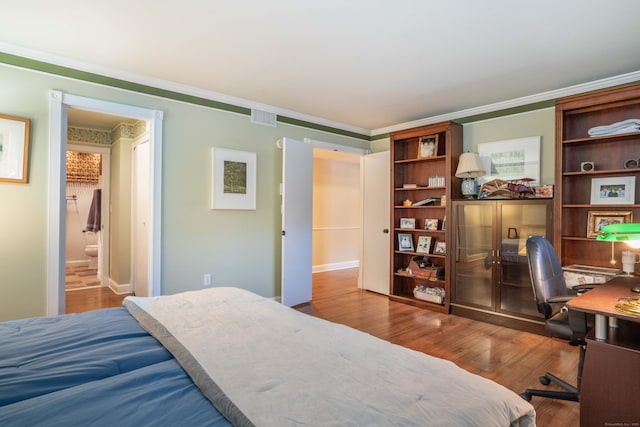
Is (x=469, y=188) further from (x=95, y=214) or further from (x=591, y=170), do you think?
Result: (x=95, y=214)

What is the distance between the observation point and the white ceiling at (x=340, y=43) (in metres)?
2.19

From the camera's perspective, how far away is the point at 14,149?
8.98 feet

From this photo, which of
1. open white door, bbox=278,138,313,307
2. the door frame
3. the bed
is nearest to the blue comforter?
the bed

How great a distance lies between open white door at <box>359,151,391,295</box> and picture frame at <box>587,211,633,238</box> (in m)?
2.30

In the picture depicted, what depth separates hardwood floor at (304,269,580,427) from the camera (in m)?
2.41

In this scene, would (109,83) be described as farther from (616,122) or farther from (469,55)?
(616,122)

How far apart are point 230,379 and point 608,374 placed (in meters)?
1.84

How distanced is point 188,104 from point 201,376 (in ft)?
10.5

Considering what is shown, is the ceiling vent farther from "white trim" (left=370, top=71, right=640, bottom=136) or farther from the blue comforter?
the blue comforter

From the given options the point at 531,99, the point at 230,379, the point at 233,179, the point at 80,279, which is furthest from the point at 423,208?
the point at 80,279

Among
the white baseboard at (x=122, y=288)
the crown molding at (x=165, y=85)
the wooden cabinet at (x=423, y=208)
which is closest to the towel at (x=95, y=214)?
the white baseboard at (x=122, y=288)

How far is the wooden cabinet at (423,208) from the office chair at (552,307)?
162 centimetres

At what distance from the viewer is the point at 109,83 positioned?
10.4 feet

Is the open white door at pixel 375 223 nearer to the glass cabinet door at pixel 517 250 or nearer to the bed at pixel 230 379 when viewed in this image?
the glass cabinet door at pixel 517 250
